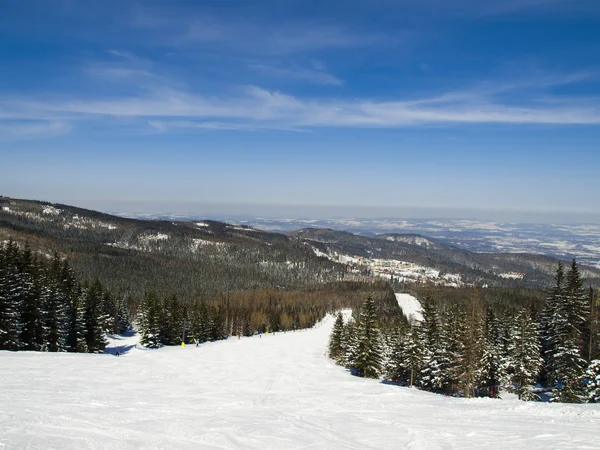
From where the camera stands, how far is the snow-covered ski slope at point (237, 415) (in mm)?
12711

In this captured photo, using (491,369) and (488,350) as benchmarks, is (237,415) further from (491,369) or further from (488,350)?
(491,369)

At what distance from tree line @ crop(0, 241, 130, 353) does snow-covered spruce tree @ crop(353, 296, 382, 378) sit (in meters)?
32.8

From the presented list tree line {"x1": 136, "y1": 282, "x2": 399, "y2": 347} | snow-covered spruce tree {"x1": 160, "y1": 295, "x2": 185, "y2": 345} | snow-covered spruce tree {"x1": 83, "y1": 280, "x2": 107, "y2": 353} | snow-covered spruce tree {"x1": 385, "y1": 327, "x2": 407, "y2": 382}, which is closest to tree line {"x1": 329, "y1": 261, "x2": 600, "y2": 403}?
snow-covered spruce tree {"x1": 385, "y1": 327, "x2": 407, "y2": 382}

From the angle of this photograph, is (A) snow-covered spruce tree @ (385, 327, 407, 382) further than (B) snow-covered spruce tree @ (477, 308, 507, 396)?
Yes

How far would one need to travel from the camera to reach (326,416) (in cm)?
1853

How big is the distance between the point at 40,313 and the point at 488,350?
1871 inches

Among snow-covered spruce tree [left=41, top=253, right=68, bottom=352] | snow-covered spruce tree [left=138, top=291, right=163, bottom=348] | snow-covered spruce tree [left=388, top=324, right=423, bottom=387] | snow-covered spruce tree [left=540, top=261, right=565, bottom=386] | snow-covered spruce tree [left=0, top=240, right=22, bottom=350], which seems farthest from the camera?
snow-covered spruce tree [left=138, top=291, right=163, bottom=348]

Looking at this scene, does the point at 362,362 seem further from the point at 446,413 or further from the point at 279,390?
the point at 446,413

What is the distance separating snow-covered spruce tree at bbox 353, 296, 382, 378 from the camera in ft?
148

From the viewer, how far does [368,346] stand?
149 feet

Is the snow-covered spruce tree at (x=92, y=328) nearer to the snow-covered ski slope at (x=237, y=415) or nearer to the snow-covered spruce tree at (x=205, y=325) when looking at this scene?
the snow-covered ski slope at (x=237, y=415)

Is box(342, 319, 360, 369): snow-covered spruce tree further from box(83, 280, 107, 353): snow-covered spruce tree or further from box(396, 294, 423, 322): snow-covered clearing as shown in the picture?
box(396, 294, 423, 322): snow-covered clearing

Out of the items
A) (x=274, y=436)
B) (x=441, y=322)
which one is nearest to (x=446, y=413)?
(x=274, y=436)

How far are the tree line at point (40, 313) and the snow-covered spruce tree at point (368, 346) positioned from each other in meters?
32.8
